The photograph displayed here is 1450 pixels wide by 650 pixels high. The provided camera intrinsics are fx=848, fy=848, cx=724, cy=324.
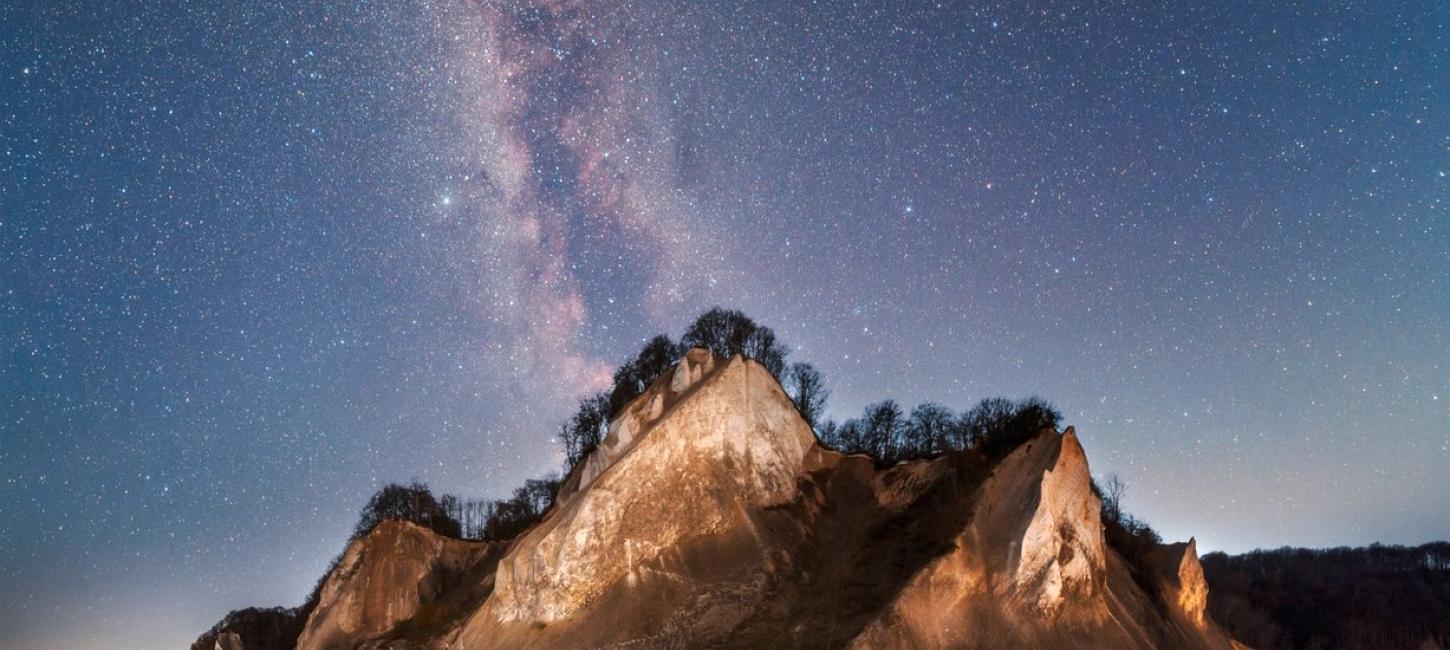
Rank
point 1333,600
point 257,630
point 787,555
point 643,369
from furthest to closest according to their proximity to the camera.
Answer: point 1333,600, point 257,630, point 643,369, point 787,555

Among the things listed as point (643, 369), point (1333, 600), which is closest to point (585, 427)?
point (643, 369)

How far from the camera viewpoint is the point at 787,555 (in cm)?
3919

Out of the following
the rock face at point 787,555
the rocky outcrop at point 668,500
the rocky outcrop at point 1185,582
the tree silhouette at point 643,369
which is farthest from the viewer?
the tree silhouette at point 643,369

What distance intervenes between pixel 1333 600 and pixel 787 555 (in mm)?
97135

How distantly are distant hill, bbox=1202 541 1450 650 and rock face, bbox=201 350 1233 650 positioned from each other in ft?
161

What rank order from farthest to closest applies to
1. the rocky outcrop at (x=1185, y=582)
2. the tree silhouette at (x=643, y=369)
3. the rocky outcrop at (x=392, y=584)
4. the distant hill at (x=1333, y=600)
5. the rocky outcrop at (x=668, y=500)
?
the distant hill at (x=1333, y=600), the tree silhouette at (x=643, y=369), the rocky outcrop at (x=392, y=584), the rocky outcrop at (x=1185, y=582), the rocky outcrop at (x=668, y=500)

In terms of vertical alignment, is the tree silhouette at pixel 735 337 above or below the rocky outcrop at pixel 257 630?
above

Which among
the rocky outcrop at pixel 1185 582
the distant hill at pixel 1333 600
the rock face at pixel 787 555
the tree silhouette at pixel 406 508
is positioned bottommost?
the distant hill at pixel 1333 600

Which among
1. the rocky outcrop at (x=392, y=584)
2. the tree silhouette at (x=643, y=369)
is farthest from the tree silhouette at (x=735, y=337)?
the rocky outcrop at (x=392, y=584)

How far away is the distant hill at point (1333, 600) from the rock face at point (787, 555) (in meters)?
49.2

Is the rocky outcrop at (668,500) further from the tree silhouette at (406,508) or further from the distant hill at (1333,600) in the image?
the distant hill at (1333,600)

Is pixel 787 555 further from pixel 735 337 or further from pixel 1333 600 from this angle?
pixel 1333 600

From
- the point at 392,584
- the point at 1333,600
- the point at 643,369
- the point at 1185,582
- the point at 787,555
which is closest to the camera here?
the point at 787,555

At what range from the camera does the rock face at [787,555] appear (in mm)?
34906
